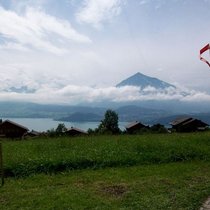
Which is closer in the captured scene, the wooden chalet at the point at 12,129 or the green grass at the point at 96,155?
the green grass at the point at 96,155

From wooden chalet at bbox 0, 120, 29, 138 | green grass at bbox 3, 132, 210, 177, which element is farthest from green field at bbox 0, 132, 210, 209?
wooden chalet at bbox 0, 120, 29, 138

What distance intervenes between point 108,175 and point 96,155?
162 inches

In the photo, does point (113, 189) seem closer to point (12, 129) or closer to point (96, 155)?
point (96, 155)

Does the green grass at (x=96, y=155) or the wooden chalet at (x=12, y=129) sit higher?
the wooden chalet at (x=12, y=129)

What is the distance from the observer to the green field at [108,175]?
41.5 ft

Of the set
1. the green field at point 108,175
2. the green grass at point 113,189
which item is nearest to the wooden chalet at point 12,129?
the green field at point 108,175

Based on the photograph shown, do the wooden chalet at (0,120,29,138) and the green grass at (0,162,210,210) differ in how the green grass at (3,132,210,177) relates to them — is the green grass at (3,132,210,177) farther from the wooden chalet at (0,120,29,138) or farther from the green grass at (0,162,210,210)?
the wooden chalet at (0,120,29,138)

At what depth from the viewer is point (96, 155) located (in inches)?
850

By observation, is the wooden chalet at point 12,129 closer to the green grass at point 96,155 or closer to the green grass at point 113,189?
the green grass at point 96,155

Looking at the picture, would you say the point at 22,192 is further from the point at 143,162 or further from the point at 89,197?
the point at 143,162

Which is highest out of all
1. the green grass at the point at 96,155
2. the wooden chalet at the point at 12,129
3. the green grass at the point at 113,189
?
the wooden chalet at the point at 12,129

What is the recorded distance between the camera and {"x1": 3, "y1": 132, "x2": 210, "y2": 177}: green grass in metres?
19.4

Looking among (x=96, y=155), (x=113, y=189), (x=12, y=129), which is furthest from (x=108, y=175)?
(x=12, y=129)

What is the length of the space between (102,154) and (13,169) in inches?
220
